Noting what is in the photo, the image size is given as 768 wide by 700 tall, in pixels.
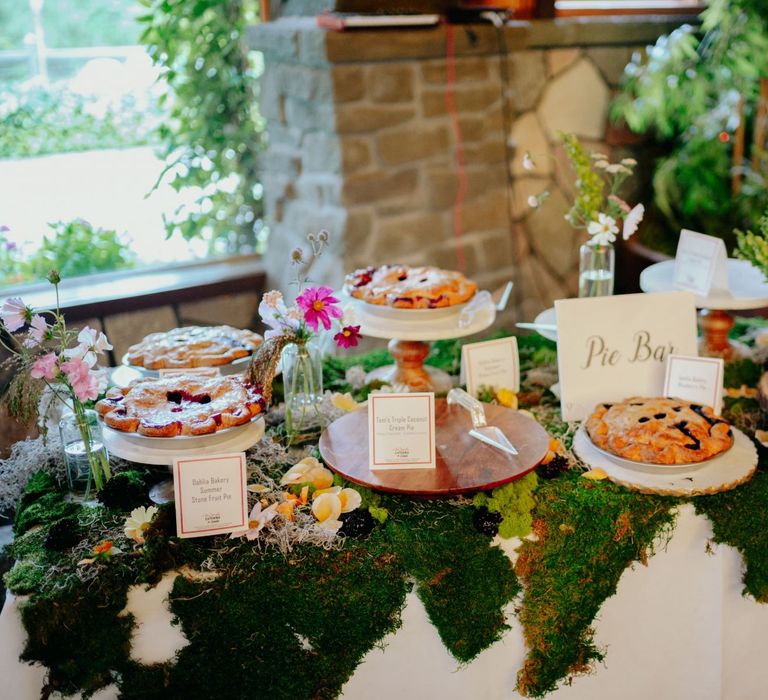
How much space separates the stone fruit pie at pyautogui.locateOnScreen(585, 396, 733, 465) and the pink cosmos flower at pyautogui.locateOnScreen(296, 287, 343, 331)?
1.78 ft

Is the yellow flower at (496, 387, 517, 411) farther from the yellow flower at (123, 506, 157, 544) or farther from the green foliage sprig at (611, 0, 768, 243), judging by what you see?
the green foliage sprig at (611, 0, 768, 243)

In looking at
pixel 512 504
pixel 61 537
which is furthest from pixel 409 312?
pixel 61 537

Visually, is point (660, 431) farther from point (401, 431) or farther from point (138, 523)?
point (138, 523)

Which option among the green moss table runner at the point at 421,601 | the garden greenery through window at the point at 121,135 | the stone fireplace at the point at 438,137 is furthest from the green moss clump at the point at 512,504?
the garden greenery through window at the point at 121,135

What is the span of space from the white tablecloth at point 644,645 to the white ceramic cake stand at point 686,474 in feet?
0.18

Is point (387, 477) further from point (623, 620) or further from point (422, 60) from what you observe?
point (422, 60)

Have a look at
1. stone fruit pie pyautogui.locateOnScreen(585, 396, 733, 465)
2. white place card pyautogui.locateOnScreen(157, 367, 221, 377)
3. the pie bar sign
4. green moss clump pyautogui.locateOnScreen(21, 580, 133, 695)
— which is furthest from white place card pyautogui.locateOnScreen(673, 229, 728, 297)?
green moss clump pyautogui.locateOnScreen(21, 580, 133, 695)

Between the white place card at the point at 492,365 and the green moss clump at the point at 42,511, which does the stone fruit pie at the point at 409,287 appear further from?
the green moss clump at the point at 42,511

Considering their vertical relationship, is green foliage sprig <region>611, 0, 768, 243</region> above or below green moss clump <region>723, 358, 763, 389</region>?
above

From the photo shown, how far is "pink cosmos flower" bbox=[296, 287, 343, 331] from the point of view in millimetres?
1558

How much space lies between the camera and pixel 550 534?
1.50 m

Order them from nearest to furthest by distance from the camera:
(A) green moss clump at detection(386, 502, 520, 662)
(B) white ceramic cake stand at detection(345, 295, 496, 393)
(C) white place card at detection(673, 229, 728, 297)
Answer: (A) green moss clump at detection(386, 502, 520, 662)
(B) white ceramic cake stand at detection(345, 295, 496, 393)
(C) white place card at detection(673, 229, 728, 297)

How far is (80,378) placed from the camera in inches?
56.7

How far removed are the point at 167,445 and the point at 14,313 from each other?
0.33 meters
